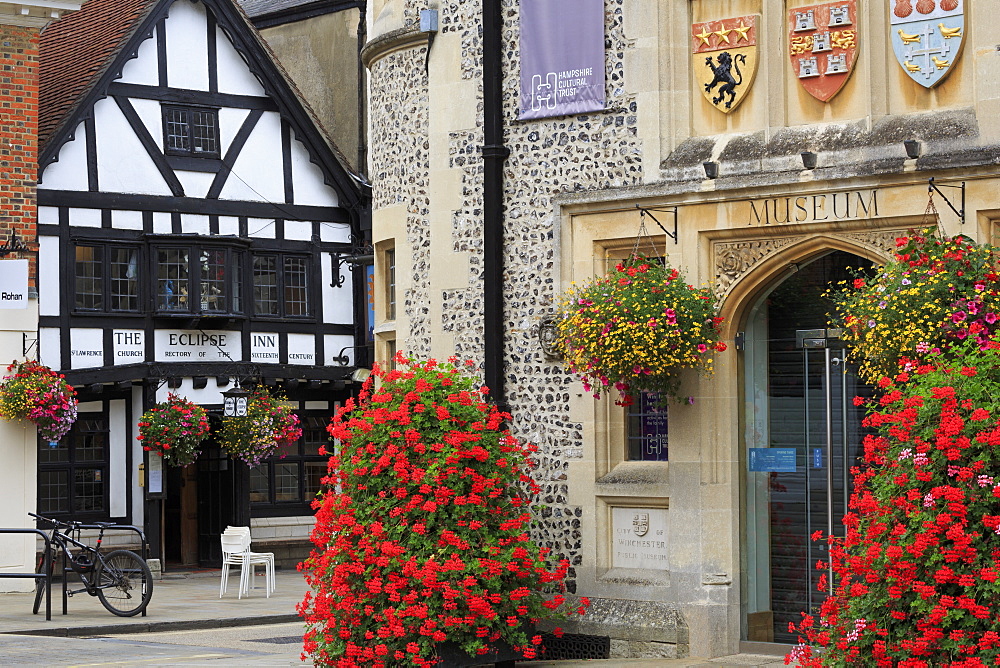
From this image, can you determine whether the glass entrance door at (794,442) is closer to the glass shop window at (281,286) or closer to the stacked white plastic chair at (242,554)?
the stacked white plastic chair at (242,554)

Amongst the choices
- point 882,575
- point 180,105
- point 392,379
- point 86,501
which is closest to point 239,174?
point 180,105

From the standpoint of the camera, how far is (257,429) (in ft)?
75.1

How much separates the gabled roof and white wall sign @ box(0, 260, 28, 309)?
3915 millimetres

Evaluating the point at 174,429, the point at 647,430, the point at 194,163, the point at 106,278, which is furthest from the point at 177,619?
the point at 194,163

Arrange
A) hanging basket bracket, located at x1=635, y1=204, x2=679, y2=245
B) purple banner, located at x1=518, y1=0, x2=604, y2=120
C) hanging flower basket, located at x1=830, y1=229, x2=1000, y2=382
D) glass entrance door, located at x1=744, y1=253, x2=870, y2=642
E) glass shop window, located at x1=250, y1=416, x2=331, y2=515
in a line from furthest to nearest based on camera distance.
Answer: glass shop window, located at x1=250, y1=416, x2=331, y2=515 < purple banner, located at x1=518, y1=0, x2=604, y2=120 < hanging basket bracket, located at x1=635, y1=204, x2=679, y2=245 < glass entrance door, located at x1=744, y1=253, x2=870, y2=642 < hanging flower basket, located at x1=830, y1=229, x2=1000, y2=382

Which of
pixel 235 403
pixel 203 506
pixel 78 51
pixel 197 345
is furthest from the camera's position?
pixel 203 506

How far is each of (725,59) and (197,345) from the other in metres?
14.2

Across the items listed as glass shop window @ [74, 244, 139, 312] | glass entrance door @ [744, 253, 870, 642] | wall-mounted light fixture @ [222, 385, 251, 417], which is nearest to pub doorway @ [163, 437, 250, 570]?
wall-mounted light fixture @ [222, 385, 251, 417]

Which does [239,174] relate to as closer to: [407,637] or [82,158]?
[82,158]

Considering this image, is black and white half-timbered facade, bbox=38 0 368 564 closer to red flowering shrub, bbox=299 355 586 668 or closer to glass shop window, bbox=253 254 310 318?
glass shop window, bbox=253 254 310 318

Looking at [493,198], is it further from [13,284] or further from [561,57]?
[13,284]

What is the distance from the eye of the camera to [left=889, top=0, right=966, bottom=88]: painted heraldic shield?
976cm

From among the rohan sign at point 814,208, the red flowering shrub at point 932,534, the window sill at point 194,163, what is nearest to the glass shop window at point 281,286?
the window sill at point 194,163

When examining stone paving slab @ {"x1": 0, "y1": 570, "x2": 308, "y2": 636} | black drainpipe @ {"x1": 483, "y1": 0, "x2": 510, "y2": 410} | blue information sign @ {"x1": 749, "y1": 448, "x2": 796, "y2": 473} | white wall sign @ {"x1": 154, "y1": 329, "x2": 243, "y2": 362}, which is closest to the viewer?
blue information sign @ {"x1": 749, "y1": 448, "x2": 796, "y2": 473}
